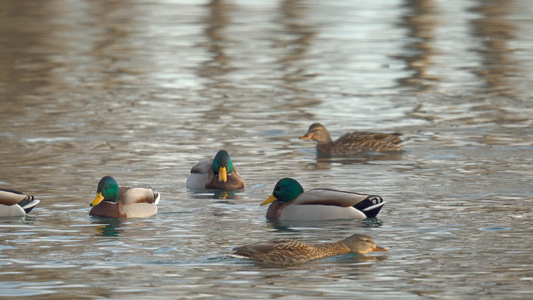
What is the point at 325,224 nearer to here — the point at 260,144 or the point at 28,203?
the point at 28,203

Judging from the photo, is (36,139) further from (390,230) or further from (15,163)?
(390,230)

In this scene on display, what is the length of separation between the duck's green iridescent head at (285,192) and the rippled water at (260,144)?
1.45 feet

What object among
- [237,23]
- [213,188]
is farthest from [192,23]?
[213,188]

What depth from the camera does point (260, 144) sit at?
69.7 ft

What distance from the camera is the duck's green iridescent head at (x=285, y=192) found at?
15.4 meters

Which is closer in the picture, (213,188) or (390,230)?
(390,230)

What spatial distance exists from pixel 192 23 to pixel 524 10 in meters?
12.8

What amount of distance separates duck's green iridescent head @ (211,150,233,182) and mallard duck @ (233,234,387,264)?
4645mm

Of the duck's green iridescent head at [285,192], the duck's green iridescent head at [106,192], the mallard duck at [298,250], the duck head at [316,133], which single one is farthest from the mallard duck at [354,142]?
the mallard duck at [298,250]

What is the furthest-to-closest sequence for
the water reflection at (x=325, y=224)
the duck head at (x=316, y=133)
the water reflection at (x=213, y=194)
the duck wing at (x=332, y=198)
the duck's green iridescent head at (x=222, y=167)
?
the duck head at (x=316, y=133)
the duck's green iridescent head at (x=222, y=167)
the water reflection at (x=213, y=194)
the duck wing at (x=332, y=198)
the water reflection at (x=325, y=224)

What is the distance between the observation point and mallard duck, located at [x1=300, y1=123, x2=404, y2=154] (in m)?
20.8

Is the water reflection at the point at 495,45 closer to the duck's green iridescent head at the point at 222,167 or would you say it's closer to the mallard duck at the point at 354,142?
the mallard duck at the point at 354,142

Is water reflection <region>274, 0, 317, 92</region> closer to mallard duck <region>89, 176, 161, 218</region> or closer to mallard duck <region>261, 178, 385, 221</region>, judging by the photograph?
mallard duck <region>89, 176, 161, 218</region>

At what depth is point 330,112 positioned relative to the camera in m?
25.2
